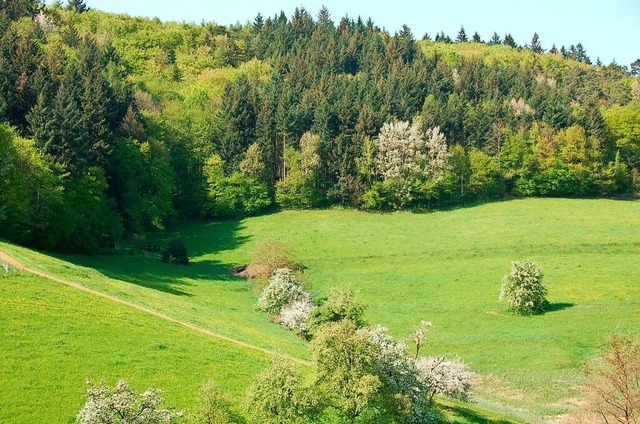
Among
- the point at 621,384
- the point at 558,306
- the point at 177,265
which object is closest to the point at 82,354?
the point at 621,384

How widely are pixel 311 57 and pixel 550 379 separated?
158 m

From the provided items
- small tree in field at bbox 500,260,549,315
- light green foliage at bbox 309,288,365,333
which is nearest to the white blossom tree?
small tree in field at bbox 500,260,549,315

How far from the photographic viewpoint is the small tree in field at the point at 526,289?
63062 mm

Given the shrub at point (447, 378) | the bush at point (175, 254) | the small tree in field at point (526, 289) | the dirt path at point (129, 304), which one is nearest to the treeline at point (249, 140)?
the bush at point (175, 254)

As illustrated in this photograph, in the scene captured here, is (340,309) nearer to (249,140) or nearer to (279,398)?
(279,398)

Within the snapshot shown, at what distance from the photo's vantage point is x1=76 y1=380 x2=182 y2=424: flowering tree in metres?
23.2

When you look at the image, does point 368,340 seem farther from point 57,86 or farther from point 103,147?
point 57,86

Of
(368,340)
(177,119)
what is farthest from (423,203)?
(368,340)

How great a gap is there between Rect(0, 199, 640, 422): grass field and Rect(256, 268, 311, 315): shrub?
1.96 metres

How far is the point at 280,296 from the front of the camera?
61219mm

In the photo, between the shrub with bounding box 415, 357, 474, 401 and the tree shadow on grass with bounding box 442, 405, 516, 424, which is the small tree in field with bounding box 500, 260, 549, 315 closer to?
the tree shadow on grass with bounding box 442, 405, 516, 424

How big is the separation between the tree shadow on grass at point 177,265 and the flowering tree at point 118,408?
1422 inches

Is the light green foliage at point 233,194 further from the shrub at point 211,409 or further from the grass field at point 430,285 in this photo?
the shrub at point 211,409

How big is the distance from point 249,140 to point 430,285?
205 ft
